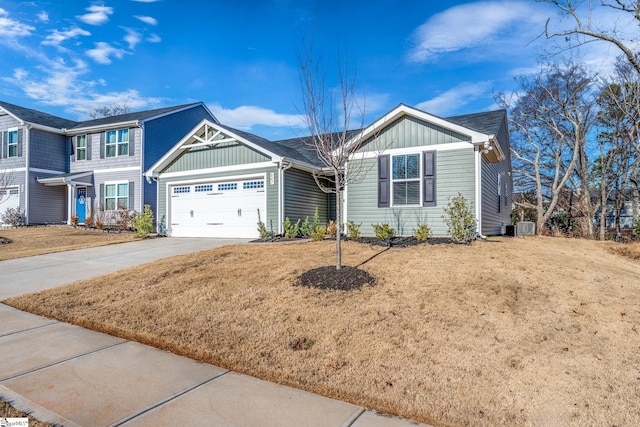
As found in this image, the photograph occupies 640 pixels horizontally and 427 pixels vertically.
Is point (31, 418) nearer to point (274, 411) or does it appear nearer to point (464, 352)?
point (274, 411)

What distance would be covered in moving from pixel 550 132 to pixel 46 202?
31469mm

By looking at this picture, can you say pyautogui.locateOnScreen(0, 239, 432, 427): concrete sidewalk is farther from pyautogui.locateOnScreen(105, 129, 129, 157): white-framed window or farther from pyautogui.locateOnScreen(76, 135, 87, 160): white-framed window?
pyautogui.locateOnScreen(76, 135, 87, 160): white-framed window

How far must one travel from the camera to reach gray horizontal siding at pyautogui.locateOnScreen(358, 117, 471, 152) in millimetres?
10930

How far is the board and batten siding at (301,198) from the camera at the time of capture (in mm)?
13312

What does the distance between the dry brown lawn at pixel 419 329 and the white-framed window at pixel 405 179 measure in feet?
13.9

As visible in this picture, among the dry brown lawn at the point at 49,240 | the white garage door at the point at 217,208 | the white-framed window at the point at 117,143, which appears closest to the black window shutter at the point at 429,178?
the white garage door at the point at 217,208

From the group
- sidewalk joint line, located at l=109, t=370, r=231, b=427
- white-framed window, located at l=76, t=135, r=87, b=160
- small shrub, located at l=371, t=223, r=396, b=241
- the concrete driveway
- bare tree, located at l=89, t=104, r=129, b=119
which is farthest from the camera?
bare tree, located at l=89, t=104, r=129, b=119

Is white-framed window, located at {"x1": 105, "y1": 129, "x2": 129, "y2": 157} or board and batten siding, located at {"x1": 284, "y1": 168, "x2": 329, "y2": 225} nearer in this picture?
board and batten siding, located at {"x1": 284, "y1": 168, "x2": 329, "y2": 225}

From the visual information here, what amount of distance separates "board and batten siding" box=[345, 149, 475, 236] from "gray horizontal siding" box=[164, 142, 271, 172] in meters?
3.70

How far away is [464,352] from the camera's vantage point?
12.3ft

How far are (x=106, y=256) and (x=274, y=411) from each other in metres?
9.36

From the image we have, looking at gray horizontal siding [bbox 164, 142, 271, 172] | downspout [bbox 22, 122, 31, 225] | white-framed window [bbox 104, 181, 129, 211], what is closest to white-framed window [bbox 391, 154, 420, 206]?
gray horizontal siding [bbox 164, 142, 271, 172]

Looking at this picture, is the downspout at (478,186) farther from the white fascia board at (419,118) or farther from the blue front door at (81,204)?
the blue front door at (81,204)

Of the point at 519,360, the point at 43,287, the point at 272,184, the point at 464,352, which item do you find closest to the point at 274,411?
the point at 464,352
